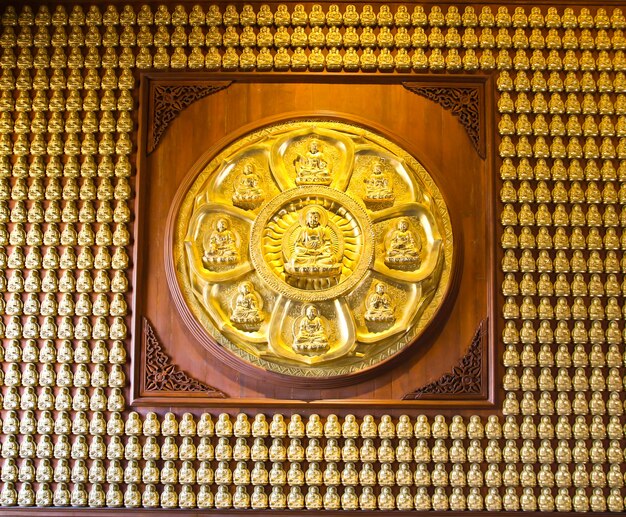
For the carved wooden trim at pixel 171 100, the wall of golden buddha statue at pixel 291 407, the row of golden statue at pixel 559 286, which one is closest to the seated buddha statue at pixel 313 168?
the wall of golden buddha statue at pixel 291 407

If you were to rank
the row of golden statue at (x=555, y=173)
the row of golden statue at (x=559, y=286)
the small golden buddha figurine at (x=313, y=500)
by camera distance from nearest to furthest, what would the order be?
the small golden buddha figurine at (x=313, y=500)
the row of golden statue at (x=559, y=286)
the row of golden statue at (x=555, y=173)

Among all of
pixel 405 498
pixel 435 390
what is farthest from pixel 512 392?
pixel 405 498

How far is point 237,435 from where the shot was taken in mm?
5121

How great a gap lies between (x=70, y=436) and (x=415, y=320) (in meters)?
2.56

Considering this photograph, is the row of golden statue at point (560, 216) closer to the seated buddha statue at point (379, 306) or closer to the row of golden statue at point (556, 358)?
the row of golden statue at point (556, 358)

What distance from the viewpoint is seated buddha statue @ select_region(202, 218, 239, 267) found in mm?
5297

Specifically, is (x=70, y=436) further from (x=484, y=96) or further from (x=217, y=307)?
(x=484, y=96)

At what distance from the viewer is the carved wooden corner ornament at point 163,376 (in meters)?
5.23

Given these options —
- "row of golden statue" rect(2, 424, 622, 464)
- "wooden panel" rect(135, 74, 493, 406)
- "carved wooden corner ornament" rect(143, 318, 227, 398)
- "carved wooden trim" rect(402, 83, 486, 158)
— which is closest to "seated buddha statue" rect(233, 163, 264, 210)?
"wooden panel" rect(135, 74, 493, 406)

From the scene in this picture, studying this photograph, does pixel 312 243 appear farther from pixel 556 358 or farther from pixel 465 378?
pixel 556 358

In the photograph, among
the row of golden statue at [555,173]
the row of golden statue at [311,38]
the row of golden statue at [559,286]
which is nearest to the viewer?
the row of golden statue at [559,286]

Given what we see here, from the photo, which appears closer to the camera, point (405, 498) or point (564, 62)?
point (405, 498)

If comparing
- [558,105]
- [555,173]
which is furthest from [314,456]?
[558,105]

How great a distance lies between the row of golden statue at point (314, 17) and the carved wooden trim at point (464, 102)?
1.59 feet
